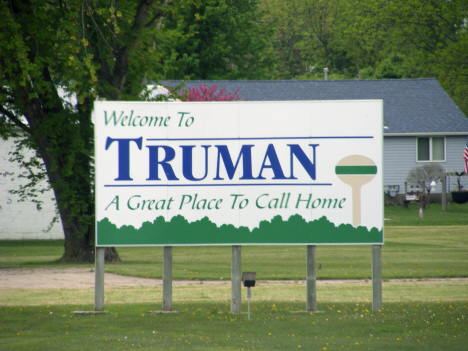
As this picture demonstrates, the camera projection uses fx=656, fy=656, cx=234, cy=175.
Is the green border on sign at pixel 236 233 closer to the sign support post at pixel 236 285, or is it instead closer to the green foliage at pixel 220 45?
the sign support post at pixel 236 285

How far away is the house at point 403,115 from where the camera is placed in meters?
39.6

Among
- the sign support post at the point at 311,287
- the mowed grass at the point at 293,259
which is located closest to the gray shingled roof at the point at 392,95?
the mowed grass at the point at 293,259

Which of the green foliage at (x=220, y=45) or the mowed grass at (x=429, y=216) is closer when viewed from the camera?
the mowed grass at (x=429, y=216)

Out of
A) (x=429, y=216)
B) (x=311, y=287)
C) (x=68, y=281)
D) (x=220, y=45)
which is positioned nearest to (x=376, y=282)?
(x=311, y=287)

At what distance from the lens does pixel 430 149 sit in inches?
1566

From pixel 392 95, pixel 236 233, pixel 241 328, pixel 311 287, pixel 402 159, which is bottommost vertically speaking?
pixel 241 328

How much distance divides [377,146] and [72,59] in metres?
7.36

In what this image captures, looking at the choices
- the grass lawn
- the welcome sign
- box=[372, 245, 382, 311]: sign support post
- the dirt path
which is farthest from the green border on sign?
the dirt path

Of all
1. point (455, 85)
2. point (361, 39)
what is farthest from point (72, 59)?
point (361, 39)

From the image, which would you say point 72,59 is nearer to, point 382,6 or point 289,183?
point 289,183

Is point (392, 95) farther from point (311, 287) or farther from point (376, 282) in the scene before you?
point (311, 287)

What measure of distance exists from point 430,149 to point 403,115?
2.73m

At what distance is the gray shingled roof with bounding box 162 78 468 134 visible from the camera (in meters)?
39.8

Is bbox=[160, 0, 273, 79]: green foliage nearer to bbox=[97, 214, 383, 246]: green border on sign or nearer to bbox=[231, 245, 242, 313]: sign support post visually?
bbox=[97, 214, 383, 246]: green border on sign
